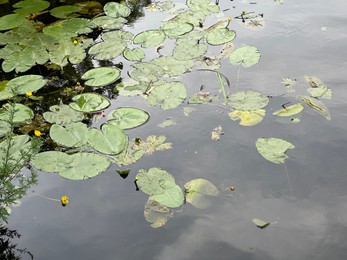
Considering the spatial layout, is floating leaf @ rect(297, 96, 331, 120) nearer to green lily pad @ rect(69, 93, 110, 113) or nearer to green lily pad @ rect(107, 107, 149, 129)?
green lily pad @ rect(107, 107, 149, 129)

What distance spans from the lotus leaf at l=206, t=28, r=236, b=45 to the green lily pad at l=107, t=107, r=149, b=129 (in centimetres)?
98

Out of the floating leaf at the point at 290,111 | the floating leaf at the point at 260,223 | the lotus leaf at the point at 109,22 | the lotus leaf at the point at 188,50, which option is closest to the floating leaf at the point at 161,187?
the floating leaf at the point at 260,223

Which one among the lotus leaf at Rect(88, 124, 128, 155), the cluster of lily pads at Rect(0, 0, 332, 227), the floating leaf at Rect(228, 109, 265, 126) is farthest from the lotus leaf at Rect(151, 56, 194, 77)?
the lotus leaf at Rect(88, 124, 128, 155)

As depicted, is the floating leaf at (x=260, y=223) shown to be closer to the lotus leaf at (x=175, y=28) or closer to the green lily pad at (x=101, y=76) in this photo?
the green lily pad at (x=101, y=76)

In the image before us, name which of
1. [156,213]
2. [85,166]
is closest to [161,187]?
[156,213]

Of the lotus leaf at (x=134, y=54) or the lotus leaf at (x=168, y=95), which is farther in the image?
the lotus leaf at (x=134, y=54)

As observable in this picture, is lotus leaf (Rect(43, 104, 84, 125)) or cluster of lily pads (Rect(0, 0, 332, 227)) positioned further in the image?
lotus leaf (Rect(43, 104, 84, 125))

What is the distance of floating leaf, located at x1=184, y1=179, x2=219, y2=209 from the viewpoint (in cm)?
187

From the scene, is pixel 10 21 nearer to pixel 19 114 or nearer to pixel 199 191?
pixel 19 114

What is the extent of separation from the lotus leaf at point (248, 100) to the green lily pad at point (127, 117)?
23.1 inches

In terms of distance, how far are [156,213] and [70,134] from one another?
779 millimetres

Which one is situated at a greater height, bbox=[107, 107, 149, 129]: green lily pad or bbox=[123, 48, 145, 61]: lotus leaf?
bbox=[123, 48, 145, 61]: lotus leaf

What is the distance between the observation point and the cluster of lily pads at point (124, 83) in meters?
2.06

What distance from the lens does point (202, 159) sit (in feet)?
6.93
